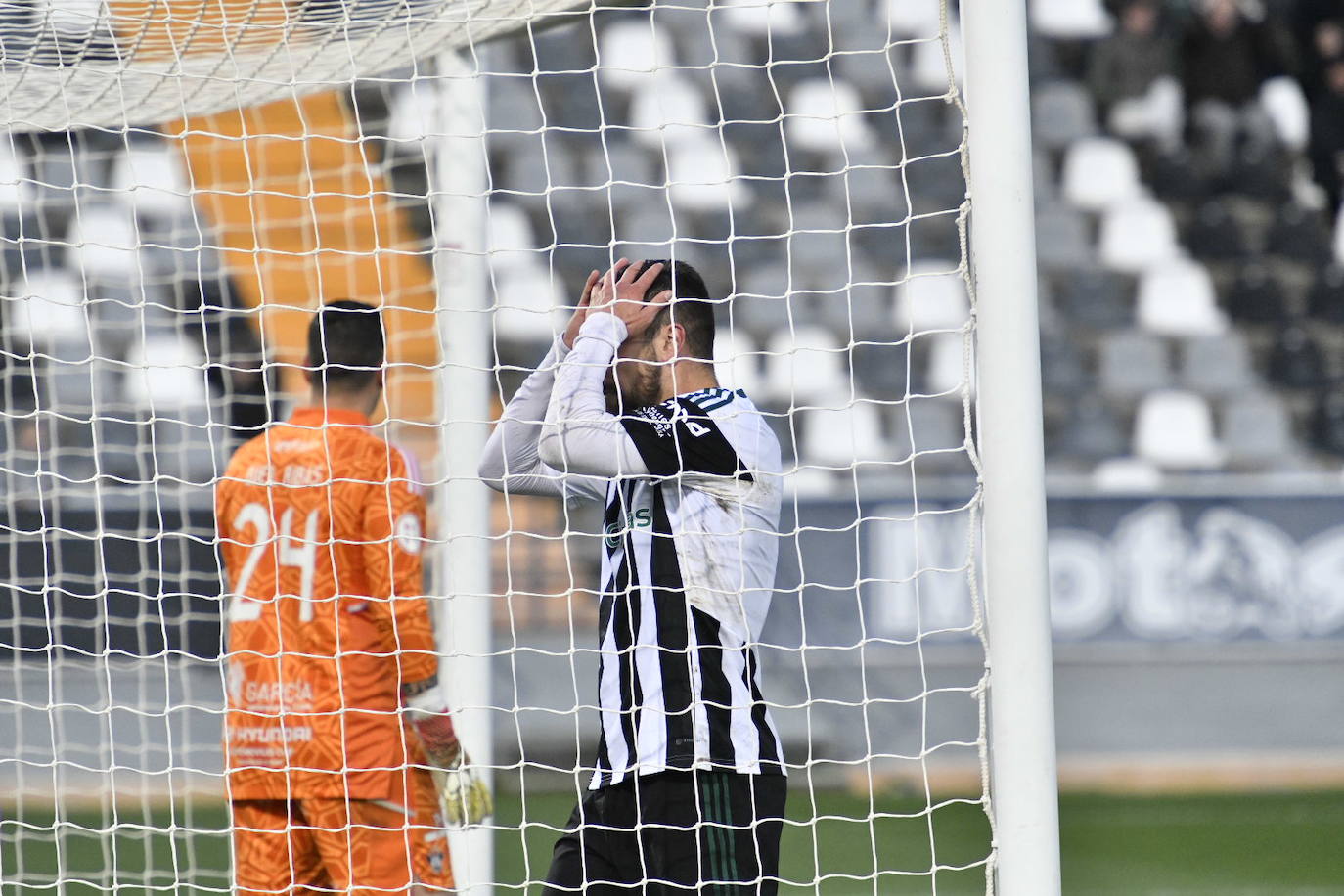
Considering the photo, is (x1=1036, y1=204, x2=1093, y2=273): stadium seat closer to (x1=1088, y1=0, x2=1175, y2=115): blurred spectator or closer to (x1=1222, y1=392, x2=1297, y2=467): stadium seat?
(x1=1088, y1=0, x2=1175, y2=115): blurred spectator

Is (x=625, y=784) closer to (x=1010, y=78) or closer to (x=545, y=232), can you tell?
(x=1010, y=78)

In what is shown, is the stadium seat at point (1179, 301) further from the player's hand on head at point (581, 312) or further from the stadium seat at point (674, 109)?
the player's hand on head at point (581, 312)

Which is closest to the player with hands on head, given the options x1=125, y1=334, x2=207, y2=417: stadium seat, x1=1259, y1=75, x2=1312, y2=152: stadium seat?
x1=125, y1=334, x2=207, y2=417: stadium seat

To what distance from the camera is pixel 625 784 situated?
7.04 feet

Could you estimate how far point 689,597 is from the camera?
2.18 m

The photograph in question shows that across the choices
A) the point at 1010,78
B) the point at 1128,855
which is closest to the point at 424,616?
the point at 1010,78

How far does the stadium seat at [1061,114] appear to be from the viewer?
9055mm

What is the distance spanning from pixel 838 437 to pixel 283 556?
223 inches

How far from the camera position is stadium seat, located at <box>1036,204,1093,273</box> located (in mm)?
8633

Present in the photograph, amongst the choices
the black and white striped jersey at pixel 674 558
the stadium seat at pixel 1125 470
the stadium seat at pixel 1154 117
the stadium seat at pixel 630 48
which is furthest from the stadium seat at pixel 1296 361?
the black and white striped jersey at pixel 674 558

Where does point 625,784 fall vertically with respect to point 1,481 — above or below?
below

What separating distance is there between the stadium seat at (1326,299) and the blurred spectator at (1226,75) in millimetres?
966

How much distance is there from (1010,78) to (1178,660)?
4905 mm

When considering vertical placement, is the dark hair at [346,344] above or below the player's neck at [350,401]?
above
